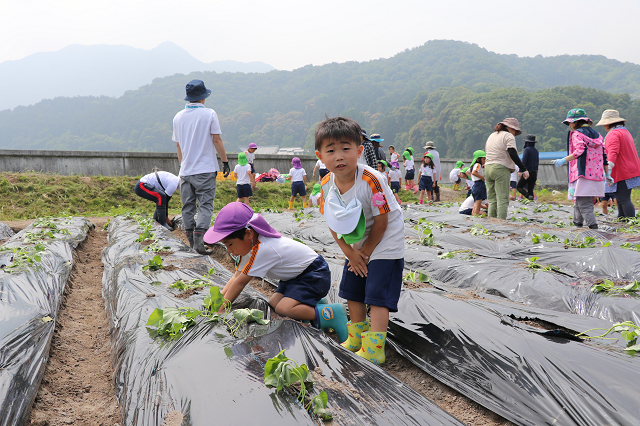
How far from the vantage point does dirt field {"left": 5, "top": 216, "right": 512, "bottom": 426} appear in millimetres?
1752

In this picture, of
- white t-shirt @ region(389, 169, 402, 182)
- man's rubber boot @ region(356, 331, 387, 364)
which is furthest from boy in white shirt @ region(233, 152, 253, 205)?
man's rubber boot @ region(356, 331, 387, 364)

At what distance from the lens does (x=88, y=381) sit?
2148 millimetres

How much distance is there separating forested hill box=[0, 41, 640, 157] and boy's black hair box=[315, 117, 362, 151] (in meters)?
45.3

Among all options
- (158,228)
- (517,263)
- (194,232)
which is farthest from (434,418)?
(158,228)

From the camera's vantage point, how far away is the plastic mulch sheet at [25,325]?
1576 mm

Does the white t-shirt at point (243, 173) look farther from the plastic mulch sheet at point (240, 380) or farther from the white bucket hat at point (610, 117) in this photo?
the plastic mulch sheet at point (240, 380)

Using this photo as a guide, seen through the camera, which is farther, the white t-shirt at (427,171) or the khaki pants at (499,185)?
the white t-shirt at (427,171)

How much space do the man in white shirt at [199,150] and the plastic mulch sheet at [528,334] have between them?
5.75 feet

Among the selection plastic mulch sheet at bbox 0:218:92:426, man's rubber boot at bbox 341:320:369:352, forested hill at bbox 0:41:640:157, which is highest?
forested hill at bbox 0:41:640:157

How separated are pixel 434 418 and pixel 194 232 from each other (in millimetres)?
3817

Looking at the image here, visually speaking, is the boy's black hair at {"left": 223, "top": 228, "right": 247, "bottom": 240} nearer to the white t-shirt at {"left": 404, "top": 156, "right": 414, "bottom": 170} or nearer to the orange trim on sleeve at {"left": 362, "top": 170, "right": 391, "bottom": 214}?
the orange trim on sleeve at {"left": 362, "top": 170, "right": 391, "bottom": 214}

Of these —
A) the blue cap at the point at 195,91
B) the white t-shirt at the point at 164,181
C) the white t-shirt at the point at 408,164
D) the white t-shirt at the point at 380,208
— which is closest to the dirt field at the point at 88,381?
the white t-shirt at the point at 380,208

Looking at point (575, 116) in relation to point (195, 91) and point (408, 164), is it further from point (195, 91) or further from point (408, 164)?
point (408, 164)

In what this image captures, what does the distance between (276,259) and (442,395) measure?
120 centimetres
